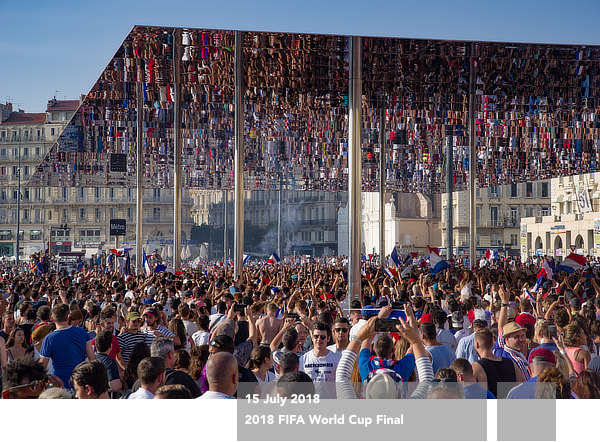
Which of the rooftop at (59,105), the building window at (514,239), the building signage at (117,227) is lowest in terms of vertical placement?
the building window at (514,239)

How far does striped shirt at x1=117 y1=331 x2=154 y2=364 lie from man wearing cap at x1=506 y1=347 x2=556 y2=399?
3906mm

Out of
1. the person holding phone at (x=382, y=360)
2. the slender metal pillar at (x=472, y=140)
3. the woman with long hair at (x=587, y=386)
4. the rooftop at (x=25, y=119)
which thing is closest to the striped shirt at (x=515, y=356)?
the woman with long hair at (x=587, y=386)

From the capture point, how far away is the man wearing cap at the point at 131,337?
8.08m

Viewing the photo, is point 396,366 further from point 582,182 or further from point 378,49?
point 582,182

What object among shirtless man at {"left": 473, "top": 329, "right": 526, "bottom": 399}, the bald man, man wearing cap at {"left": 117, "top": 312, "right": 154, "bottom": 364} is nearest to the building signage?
man wearing cap at {"left": 117, "top": 312, "right": 154, "bottom": 364}

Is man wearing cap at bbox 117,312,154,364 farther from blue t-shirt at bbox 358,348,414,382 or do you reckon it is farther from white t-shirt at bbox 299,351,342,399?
blue t-shirt at bbox 358,348,414,382

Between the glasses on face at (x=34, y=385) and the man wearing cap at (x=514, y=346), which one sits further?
the man wearing cap at (x=514, y=346)

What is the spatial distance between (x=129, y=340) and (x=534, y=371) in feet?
13.8

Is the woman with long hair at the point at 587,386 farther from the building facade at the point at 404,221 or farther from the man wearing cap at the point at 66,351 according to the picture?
the building facade at the point at 404,221

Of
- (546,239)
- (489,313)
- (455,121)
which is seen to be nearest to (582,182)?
(546,239)

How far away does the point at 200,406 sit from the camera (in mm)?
4613

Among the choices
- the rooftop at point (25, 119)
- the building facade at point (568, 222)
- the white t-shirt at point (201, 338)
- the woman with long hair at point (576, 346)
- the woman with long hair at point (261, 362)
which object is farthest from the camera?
the rooftop at point (25, 119)

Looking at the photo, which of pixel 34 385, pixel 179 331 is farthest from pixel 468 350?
pixel 34 385

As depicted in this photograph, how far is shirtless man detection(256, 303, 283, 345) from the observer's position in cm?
984
